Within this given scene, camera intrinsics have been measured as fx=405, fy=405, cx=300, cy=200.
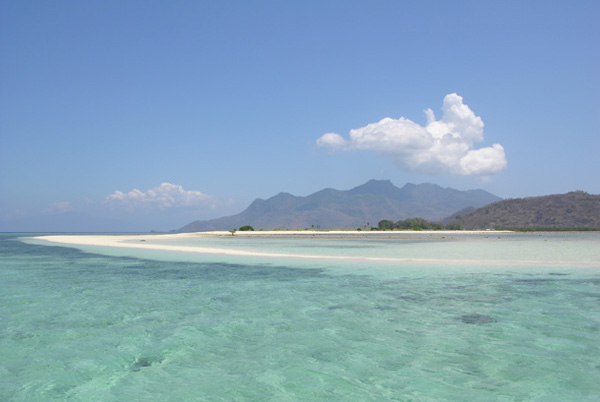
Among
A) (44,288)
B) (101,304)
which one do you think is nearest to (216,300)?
(101,304)

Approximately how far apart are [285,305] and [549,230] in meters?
188

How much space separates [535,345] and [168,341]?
9867 millimetres

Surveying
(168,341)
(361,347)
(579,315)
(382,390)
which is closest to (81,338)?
(168,341)

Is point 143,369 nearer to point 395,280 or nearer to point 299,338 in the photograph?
point 299,338

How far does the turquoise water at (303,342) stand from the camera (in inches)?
315

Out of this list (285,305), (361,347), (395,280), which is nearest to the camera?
(361,347)

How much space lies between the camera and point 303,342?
1110cm

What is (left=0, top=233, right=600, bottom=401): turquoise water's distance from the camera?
26.3 feet

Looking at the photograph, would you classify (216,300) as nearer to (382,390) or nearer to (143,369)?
(143,369)

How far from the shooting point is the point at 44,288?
20812 millimetres

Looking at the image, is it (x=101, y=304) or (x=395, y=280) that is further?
(x=395, y=280)

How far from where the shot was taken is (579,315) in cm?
1393

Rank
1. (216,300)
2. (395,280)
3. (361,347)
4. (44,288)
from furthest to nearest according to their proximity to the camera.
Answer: (395,280), (44,288), (216,300), (361,347)

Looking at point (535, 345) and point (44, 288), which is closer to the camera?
point (535, 345)
